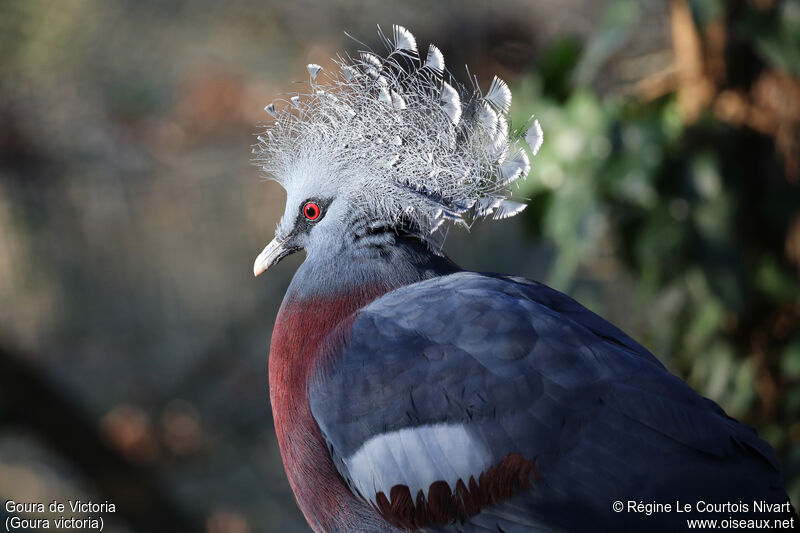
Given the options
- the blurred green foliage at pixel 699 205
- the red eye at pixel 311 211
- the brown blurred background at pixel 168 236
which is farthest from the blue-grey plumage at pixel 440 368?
the brown blurred background at pixel 168 236

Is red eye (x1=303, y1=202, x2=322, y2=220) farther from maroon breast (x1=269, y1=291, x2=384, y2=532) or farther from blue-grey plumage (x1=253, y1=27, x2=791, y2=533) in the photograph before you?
maroon breast (x1=269, y1=291, x2=384, y2=532)

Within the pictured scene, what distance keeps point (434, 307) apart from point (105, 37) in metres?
3.15

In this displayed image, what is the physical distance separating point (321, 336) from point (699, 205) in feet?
3.54

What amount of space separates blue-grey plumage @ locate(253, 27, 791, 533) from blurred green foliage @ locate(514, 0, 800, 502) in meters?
0.70

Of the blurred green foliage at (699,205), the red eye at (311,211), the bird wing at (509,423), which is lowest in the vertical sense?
the bird wing at (509,423)

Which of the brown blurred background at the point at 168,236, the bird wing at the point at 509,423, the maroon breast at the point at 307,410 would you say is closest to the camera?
the bird wing at the point at 509,423

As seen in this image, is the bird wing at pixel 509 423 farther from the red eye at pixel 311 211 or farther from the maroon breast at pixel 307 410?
the red eye at pixel 311 211

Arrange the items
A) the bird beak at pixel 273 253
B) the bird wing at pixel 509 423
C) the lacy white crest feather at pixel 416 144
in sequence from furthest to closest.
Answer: the bird beak at pixel 273 253, the lacy white crest feather at pixel 416 144, the bird wing at pixel 509 423

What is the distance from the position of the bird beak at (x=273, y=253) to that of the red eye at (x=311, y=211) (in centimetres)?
Answer: 6

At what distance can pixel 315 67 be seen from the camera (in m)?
1.22

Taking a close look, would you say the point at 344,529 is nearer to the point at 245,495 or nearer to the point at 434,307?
the point at 434,307

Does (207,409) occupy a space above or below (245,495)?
above

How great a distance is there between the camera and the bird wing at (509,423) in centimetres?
93

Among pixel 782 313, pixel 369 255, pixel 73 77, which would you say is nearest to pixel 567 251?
pixel 782 313
